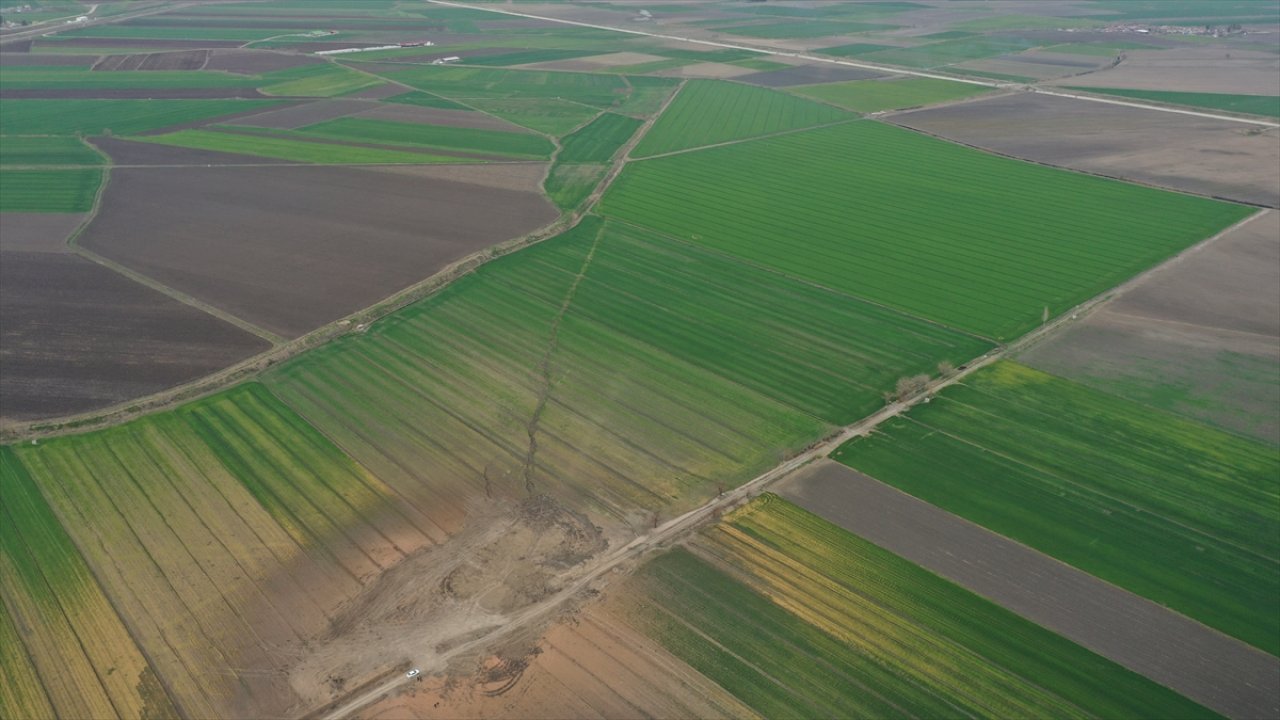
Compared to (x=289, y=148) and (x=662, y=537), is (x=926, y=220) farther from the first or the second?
(x=289, y=148)

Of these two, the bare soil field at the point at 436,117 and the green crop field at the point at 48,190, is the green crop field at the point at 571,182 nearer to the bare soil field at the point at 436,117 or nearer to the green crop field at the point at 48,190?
the bare soil field at the point at 436,117

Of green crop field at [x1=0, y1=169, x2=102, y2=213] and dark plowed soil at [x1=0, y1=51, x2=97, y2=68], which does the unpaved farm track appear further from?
dark plowed soil at [x1=0, y1=51, x2=97, y2=68]

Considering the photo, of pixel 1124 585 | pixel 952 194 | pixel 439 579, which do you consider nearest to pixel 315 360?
pixel 439 579

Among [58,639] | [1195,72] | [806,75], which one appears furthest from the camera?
[806,75]

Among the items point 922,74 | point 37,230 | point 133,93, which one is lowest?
point 37,230

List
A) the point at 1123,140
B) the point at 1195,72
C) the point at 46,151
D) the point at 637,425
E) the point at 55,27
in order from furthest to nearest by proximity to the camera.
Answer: the point at 55,27 < the point at 1195,72 < the point at 1123,140 < the point at 46,151 < the point at 637,425

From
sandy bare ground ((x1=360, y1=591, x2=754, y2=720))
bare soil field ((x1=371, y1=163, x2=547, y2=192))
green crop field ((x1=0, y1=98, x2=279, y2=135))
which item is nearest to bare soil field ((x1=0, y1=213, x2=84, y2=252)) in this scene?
bare soil field ((x1=371, y1=163, x2=547, y2=192))

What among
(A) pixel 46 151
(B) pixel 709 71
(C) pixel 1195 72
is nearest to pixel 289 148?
(A) pixel 46 151

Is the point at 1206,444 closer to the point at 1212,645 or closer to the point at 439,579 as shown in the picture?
the point at 1212,645

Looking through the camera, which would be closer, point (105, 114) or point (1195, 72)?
point (105, 114)
